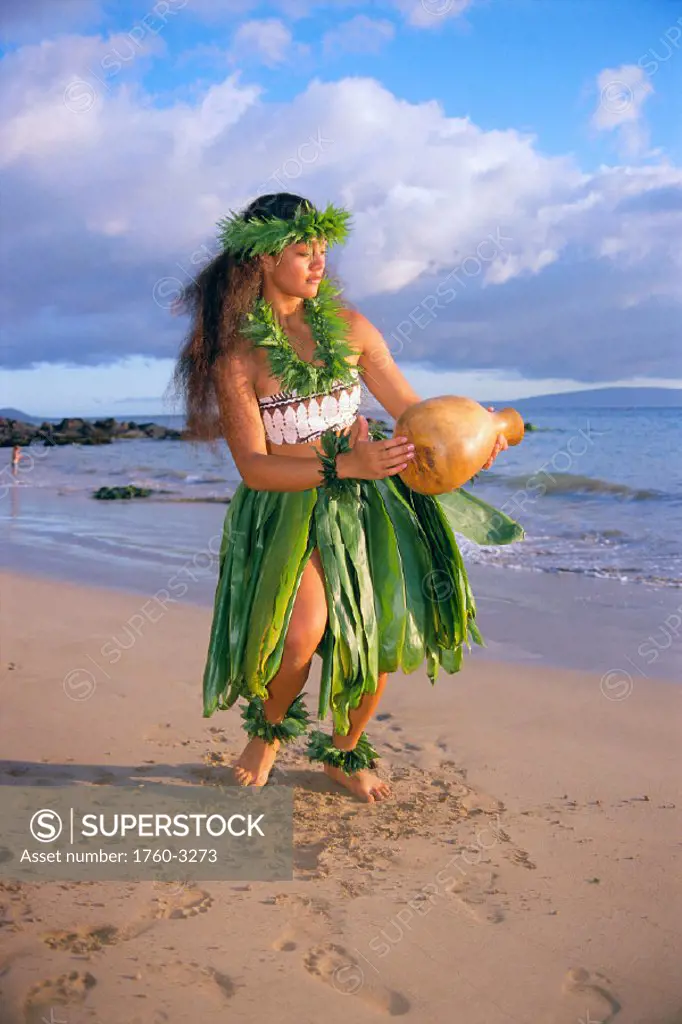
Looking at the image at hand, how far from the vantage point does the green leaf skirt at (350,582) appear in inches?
112

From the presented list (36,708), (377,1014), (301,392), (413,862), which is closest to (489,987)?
(377,1014)

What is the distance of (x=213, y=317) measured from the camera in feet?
9.77

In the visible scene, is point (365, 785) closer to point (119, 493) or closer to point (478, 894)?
point (478, 894)

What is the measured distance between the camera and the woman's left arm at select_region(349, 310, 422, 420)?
9.95ft

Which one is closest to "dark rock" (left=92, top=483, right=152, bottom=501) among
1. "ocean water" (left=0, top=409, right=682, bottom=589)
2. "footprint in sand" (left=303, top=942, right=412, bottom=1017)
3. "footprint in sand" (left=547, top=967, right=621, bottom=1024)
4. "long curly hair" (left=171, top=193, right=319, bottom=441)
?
"ocean water" (left=0, top=409, right=682, bottom=589)

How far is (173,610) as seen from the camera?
553 cm

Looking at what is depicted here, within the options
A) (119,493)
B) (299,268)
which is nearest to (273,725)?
(299,268)

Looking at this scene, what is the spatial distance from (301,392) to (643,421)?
28.0 m

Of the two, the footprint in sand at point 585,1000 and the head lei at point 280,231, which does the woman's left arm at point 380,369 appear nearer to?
the head lei at point 280,231

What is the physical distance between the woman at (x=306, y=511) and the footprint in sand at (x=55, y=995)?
39.2 inches

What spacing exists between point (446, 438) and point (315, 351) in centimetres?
60

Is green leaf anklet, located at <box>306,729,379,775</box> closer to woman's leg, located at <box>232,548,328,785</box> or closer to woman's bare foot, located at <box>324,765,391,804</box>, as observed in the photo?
woman's bare foot, located at <box>324,765,391,804</box>

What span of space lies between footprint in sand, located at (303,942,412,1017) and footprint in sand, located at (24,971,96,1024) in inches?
18.8

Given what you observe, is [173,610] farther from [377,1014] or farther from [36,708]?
[377,1014]
